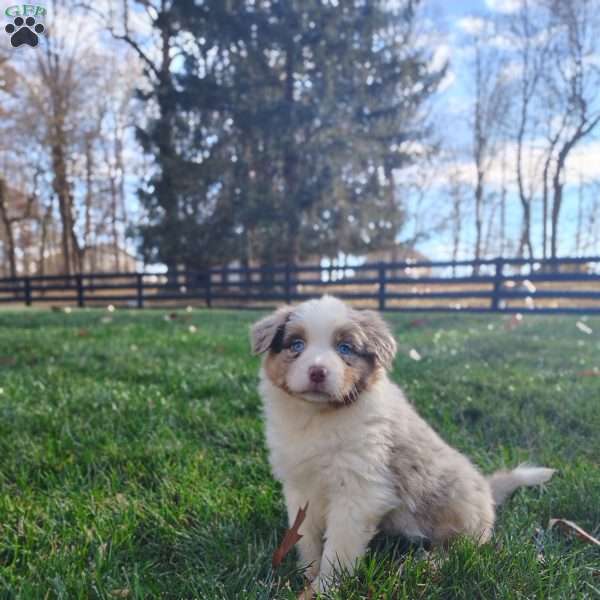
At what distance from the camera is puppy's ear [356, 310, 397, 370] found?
2.28 meters

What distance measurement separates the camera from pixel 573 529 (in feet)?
7.20

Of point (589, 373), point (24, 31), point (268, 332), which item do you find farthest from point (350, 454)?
point (589, 373)

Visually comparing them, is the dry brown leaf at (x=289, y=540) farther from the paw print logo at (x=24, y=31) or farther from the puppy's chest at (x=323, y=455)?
the paw print logo at (x=24, y=31)

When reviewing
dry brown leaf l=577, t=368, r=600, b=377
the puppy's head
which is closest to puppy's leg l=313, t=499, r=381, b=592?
the puppy's head

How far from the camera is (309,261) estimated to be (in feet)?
73.5

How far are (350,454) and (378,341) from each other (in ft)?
1.75

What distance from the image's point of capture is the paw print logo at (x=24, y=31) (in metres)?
3.13

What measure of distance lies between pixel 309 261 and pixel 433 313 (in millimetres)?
10217

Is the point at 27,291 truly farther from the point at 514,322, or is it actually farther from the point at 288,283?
the point at 514,322

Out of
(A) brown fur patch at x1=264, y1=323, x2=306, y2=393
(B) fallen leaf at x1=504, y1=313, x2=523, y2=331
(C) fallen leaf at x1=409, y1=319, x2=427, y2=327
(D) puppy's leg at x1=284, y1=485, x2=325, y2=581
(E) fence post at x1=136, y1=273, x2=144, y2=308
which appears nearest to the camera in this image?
(D) puppy's leg at x1=284, y1=485, x2=325, y2=581

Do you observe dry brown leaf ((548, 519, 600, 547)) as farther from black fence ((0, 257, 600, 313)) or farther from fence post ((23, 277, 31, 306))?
fence post ((23, 277, 31, 306))

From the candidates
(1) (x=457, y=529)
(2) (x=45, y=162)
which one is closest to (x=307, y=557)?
(1) (x=457, y=529)

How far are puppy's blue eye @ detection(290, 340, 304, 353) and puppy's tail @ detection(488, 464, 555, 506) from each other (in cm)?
126

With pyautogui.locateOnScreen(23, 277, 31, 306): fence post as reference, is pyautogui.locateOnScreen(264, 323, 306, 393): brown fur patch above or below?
above
